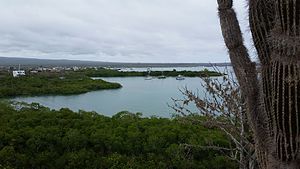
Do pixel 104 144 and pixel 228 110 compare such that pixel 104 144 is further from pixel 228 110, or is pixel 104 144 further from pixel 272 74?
pixel 272 74

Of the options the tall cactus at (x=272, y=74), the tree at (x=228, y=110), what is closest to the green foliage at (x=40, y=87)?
the tree at (x=228, y=110)

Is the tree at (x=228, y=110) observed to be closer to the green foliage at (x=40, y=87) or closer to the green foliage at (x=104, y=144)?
the green foliage at (x=104, y=144)

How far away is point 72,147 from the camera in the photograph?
13422mm

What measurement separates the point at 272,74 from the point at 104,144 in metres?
11.4

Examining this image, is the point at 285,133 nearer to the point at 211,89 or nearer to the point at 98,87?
the point at 211,89

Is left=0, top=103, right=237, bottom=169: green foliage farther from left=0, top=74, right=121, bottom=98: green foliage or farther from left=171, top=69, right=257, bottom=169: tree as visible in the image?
left=0, top=74, right=121, bottom=98: green foliage

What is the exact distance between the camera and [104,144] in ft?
44.3

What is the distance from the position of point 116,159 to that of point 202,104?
6090mm

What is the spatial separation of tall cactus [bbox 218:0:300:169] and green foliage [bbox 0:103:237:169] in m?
7.56

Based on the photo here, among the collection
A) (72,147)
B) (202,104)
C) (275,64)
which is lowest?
(72,147)

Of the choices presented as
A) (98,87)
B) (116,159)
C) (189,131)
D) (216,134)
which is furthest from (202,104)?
(98,87)

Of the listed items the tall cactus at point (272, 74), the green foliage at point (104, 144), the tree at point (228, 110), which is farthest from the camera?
the green foliage at point (104, 144)

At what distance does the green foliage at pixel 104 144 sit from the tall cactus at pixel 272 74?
756 cm

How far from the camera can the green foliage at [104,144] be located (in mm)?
11719
